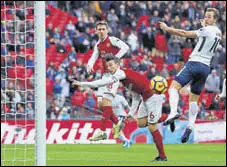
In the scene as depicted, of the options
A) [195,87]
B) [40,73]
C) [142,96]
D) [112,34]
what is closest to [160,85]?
[195,87]

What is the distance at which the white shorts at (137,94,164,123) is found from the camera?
18703 millimetres

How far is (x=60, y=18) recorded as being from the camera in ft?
130

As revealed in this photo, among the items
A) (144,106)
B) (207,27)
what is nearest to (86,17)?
(144,106)

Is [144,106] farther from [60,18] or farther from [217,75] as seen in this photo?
[60,18]

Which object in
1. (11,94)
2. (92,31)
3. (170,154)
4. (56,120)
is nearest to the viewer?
(170,154)

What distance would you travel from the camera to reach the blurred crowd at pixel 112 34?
33.1 meters

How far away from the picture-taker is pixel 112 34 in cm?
3803

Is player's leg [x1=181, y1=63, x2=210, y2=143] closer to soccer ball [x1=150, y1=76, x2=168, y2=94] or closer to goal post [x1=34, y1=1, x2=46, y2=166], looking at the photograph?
soccer ball [x1=150, y1=76, x2=168, y2=94]

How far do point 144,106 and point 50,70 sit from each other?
15.5 meters

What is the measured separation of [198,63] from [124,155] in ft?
38.7

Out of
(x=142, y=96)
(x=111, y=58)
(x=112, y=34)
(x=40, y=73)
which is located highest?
(x=40, y=73)

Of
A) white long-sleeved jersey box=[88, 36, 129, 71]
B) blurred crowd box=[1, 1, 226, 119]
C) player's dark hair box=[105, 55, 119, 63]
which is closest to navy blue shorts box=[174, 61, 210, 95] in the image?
Answer: player's dark hair box=[105, 55, 119, 63]

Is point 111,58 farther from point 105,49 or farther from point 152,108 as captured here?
point 152,108

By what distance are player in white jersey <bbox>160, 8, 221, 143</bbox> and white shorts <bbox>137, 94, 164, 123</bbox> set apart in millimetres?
2330
